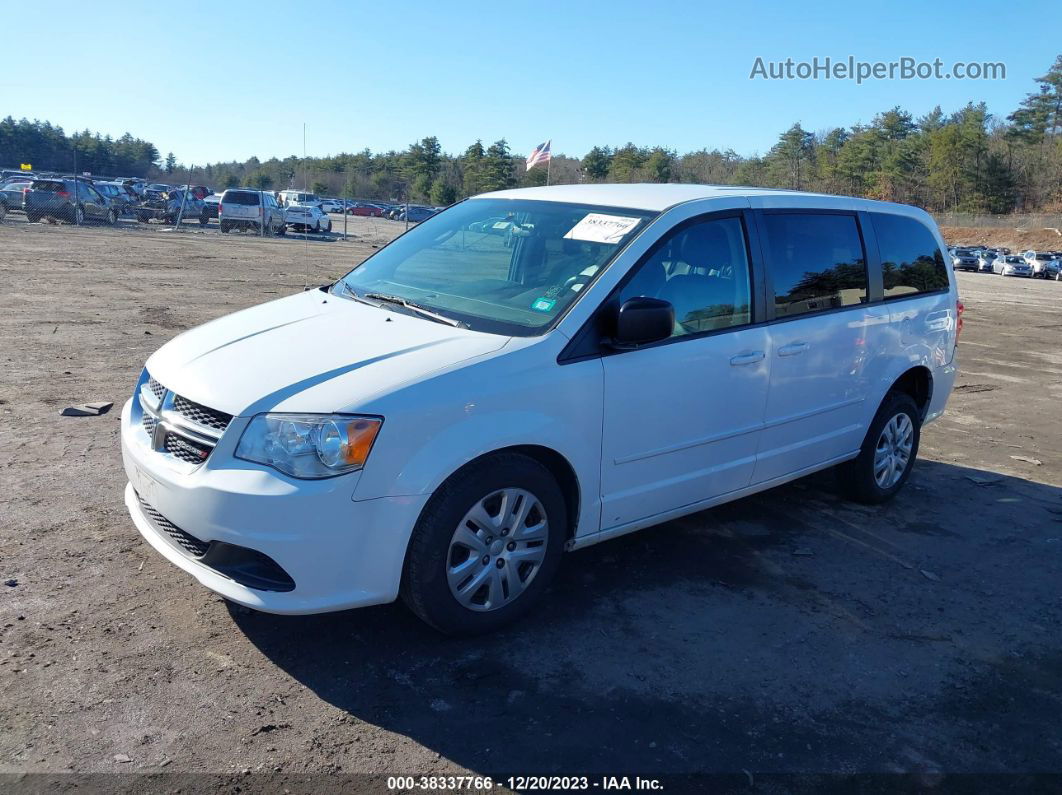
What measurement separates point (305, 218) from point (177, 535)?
3507 cm

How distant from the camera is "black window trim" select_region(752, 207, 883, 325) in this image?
479 cm

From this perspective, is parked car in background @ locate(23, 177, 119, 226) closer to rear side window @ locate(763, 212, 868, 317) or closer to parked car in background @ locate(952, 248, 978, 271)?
rear side window @ locate(763, 212, 868, 317)

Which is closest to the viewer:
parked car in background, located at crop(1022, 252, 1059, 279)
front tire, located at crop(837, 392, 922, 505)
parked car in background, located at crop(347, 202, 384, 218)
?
front tire, located at crop(837, 392, 922, 505)

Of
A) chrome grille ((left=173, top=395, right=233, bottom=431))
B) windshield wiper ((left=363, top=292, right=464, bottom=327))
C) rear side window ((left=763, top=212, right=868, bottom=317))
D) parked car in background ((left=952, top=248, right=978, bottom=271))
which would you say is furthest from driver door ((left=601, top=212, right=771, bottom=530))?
parked car in background ((left=952, top=248, right=978, bottom=271))

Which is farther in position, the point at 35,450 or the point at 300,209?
the point at 300,209

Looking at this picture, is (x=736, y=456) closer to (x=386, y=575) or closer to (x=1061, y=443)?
(x=386, y=575)

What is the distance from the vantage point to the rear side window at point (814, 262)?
16.0 feet

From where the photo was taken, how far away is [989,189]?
9644 cm

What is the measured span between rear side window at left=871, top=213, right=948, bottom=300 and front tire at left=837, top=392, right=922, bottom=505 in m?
0.74

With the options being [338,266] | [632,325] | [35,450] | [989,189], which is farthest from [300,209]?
[989,189]

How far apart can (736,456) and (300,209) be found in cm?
3579

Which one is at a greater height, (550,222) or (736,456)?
(550,222)

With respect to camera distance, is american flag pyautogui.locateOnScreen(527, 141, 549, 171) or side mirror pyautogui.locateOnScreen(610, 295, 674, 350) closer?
side mirror pyautogui.locateOnScreen(610, 295, 674, 350)

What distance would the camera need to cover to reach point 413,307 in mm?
4297
